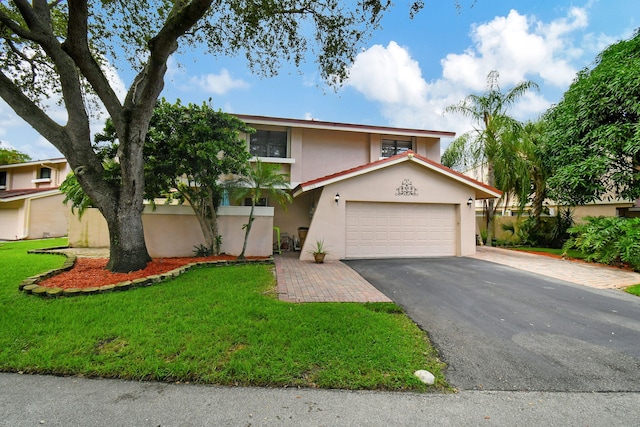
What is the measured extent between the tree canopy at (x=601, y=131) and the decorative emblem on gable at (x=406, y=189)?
5.50 meters

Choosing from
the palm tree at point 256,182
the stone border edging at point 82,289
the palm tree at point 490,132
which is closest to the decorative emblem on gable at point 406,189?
the palm tree at point 256,182

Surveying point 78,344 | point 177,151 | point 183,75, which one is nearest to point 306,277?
point 78,344

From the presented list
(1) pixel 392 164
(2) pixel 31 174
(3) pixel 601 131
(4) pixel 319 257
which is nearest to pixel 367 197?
(1) pixel 392 164

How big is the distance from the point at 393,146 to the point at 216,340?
510 inches

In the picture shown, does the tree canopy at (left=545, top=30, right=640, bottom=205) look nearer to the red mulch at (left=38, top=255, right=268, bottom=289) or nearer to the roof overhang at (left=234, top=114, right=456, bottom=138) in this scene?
the roof overhang at (left=234, top=114, right=456, bottom=138)

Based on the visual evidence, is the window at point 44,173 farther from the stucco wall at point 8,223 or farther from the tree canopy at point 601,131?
the tree canopy at point 601,131

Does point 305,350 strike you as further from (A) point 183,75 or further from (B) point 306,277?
(A) point 183,75

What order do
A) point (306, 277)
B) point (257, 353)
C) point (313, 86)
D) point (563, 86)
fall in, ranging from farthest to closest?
point (563, 86) < point (313, 86) < point (306, 277) < point (257, 353)

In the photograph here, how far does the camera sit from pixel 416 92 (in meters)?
14.7

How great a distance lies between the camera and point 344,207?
1057 centimetres

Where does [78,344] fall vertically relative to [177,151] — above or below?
below

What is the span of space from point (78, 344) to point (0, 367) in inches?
26.1

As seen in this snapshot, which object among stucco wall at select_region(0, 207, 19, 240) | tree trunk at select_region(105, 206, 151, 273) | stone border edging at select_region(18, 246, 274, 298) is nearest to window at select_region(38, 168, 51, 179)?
stucco wall at select_region(0, 207, 19, 240)

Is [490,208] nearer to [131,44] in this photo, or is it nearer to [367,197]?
[367,197]
